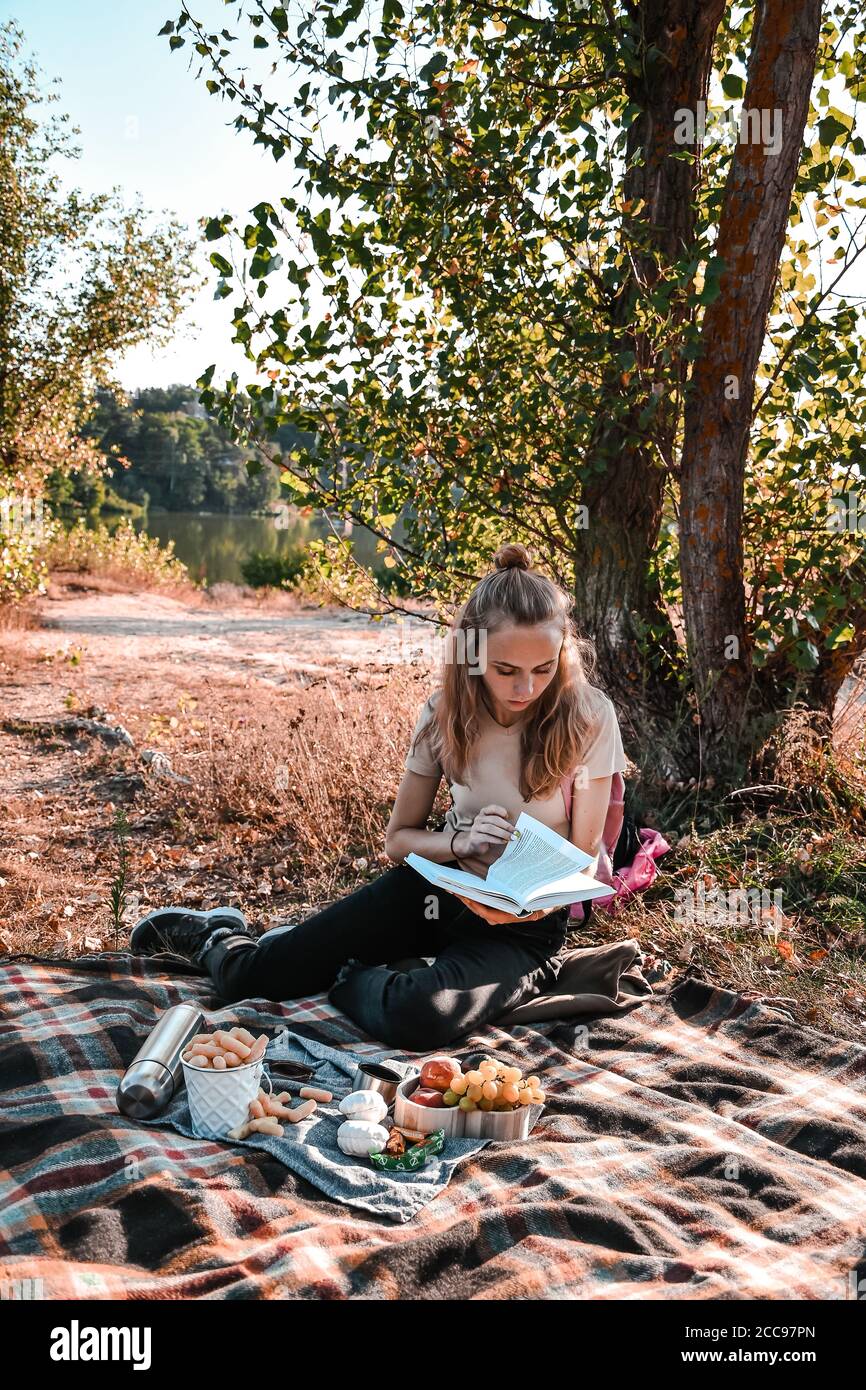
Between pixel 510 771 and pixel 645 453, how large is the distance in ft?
8.44

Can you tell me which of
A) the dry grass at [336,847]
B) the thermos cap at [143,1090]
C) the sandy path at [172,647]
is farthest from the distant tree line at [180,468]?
the thermos cap at [143,1090]

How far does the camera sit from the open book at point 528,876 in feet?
9.27

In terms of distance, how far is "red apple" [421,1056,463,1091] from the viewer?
2.74 m

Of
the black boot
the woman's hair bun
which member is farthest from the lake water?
the woman's hair bun

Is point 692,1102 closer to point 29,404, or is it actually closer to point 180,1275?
point 180,1275

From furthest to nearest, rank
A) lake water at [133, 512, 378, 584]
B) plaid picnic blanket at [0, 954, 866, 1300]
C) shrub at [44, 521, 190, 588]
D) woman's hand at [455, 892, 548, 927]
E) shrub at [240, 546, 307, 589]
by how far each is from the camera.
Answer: lake water at [133, 512, 378, 584] → shrub at [240, 546, 307, 589] → shrub at [44, 521, 190, 588] → woman's hand at [455, 892, 548, 927] → plaid picnic blanket at [0, 954, 866, 1300]

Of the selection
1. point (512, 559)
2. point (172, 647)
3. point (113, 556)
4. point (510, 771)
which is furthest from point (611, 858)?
point (113, 556)

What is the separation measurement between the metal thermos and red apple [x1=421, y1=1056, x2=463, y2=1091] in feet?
2.07

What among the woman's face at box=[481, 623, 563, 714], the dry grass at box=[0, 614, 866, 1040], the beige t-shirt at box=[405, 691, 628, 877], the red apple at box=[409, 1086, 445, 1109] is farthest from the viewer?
the dry grass at box=[0, 614, 866, 1040]

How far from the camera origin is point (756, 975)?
3723 millimetres

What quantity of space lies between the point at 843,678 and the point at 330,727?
2705 millimetres

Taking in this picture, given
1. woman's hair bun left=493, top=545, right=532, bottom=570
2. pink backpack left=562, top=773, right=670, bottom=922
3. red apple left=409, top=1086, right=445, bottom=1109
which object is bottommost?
red apple left=409, top=1086, right=445, bottom=1109

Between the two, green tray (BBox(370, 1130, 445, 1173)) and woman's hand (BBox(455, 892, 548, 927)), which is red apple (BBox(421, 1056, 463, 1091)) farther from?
woman's hand (BBox(455, 892, 548, 927))
